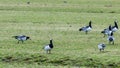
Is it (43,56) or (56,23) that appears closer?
(43,56)

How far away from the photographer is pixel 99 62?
25578 mm

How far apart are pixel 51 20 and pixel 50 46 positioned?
20.1 metres

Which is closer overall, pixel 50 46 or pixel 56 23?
pixel 50 46

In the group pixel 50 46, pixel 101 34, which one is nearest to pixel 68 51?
pixel 50 46

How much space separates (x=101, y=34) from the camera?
3669cm

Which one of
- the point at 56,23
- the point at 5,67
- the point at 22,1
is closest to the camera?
the point at 5,67

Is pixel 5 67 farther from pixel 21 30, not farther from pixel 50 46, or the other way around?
pixel 21 30

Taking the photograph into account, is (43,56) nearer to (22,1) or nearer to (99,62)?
(99,62)

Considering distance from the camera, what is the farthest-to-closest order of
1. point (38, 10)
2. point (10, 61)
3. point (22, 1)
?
point (22, 1)
point (38, 10)
point (10, 61)

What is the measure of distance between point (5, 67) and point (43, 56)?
2.94 meters

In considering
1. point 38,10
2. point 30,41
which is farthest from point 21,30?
point 38,10

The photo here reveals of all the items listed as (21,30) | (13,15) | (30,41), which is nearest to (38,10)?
(13,15)

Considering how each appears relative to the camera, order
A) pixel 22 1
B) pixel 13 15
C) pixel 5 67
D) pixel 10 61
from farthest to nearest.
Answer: pixel 22 1 → pixel 13 15 → pixel 10 61 → pixel 5 67

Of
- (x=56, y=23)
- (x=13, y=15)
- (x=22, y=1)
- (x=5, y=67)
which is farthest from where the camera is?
(x=22, y=1)
